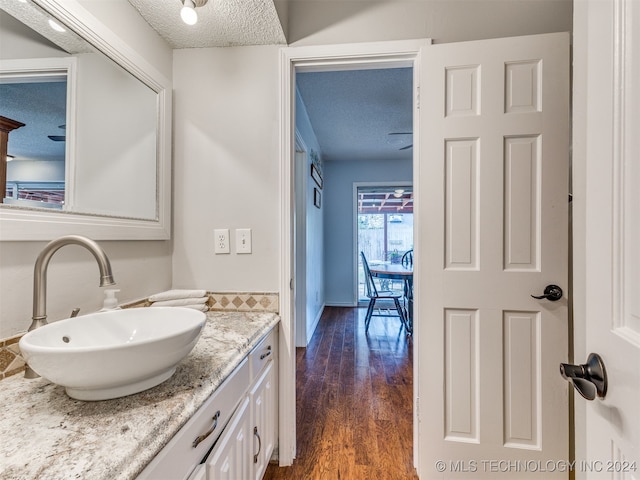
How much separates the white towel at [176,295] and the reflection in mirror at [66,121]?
373 mm

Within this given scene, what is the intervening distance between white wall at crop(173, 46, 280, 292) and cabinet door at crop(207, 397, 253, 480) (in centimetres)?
61

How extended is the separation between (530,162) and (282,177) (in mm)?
1156

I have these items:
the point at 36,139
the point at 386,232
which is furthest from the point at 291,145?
the point at 386,232

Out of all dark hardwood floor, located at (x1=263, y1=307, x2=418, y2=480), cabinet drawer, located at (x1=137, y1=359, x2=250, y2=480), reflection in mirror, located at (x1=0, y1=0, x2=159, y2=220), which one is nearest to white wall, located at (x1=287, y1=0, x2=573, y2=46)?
reflection in mirror, located at (x1=0, y1=0, x2=159, y2=220)

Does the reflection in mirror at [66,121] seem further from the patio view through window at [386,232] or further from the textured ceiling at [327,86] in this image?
the patio view through window at [386,232]

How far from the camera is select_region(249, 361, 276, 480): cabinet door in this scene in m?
1.14

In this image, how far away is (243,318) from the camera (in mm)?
1322

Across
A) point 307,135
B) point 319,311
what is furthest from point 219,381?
point 319,311

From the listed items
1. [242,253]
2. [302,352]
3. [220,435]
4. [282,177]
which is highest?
[282,177]

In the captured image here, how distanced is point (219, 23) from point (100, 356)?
1.45 m

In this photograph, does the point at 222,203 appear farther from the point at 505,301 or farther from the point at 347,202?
the point at 347,202

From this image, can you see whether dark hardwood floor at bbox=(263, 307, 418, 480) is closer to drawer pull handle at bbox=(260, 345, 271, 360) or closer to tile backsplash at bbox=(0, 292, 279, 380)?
drawer pull handle at bbox=(260, 345, 271, 360)

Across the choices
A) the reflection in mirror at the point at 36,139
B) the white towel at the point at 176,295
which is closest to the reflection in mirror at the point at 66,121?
the reflection in mirror at the point at 36,139

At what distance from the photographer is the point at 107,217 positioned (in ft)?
3.59
